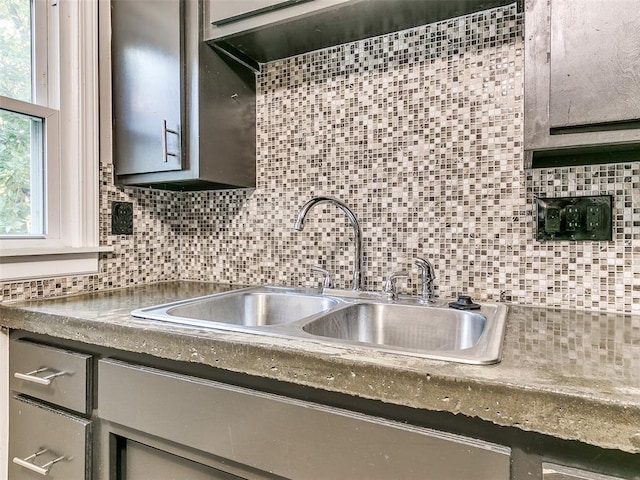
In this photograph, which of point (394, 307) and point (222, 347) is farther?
point (394, 307)

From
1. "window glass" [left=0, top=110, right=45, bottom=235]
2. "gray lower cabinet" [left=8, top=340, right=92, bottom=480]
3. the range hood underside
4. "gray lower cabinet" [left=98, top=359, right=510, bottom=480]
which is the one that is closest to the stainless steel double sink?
"gray lower cabinet" [left=98, top=359, right=510, bottom=480]

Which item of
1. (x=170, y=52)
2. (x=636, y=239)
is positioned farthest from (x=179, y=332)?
(x=636, y=239)

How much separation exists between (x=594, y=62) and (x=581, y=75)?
30 mm

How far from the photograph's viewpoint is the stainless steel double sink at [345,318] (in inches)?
34.1

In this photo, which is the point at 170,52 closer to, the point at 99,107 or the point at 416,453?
the point at 99,107

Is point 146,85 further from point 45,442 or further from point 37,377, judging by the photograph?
point 45,442

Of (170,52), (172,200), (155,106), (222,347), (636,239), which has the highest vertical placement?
(170,52)

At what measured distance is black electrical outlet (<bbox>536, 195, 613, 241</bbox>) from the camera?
104cm

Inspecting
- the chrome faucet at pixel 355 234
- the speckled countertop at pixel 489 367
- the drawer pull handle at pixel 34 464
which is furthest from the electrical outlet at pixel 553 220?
the drawer pull handle at pixel 34 464

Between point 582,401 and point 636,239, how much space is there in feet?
2.40

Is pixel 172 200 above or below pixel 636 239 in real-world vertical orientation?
above

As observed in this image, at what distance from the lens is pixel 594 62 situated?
76 cm

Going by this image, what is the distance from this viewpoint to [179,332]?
836mm

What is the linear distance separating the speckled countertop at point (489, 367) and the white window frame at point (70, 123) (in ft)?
1.34
